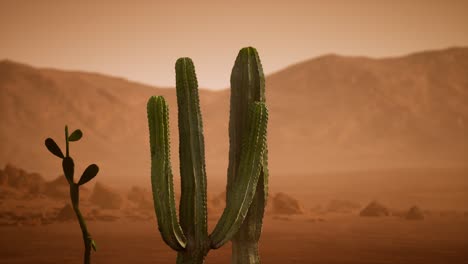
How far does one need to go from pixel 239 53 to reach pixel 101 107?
2980 inches

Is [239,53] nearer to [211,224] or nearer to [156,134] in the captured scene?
[156,134]

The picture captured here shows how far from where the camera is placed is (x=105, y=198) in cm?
2422

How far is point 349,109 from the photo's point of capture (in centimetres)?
7688

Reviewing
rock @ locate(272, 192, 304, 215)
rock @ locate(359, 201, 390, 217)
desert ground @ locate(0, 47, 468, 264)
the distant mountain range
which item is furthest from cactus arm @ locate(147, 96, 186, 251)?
the distant mountain range

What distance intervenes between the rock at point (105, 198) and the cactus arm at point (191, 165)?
16.8 m

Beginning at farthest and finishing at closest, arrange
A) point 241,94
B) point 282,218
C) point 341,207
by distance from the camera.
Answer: point 341,207, point 282,218, point 241,94

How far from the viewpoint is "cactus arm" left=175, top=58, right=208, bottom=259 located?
7.57 metres

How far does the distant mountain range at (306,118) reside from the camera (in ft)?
219

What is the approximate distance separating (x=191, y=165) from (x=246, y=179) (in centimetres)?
70

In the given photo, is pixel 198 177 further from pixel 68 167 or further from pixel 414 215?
pixel 414 215

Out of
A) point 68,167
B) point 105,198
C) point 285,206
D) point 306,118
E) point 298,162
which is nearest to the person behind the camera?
point 68,167

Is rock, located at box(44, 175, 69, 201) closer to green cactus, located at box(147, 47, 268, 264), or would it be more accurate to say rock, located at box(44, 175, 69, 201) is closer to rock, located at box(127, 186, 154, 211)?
rock, located at box(127, 186, 154, 211)

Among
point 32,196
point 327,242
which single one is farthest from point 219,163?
point 327,242

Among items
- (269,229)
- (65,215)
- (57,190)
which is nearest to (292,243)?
(269,229)
